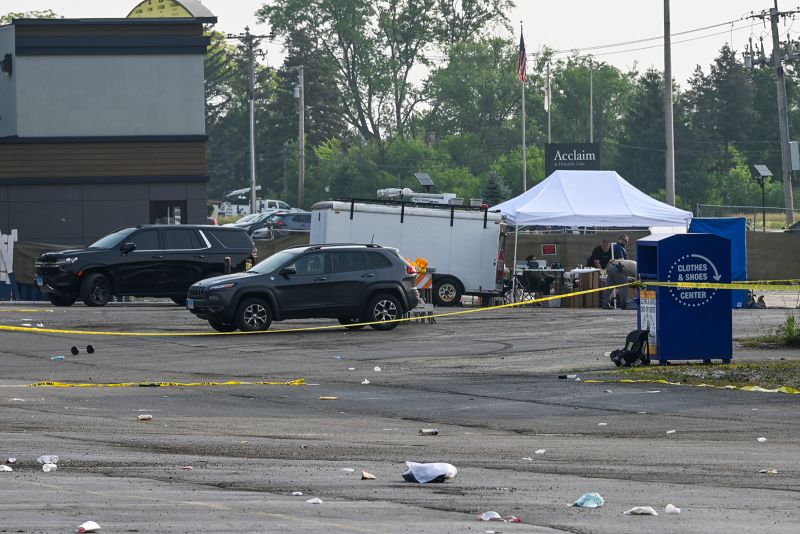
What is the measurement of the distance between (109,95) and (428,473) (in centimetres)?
3584

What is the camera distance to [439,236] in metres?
34.4

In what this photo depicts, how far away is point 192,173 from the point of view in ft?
142

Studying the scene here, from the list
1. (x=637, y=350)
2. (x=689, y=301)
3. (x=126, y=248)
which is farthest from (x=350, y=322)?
→ (x=689, y=301)

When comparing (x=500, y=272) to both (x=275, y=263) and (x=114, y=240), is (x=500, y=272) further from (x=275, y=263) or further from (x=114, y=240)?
(x=275, y=263)

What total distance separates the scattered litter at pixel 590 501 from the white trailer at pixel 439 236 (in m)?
25.6

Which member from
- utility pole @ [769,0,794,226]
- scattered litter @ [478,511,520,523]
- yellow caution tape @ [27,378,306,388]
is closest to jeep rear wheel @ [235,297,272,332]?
yellow caution tape @ [27,378,306,388]

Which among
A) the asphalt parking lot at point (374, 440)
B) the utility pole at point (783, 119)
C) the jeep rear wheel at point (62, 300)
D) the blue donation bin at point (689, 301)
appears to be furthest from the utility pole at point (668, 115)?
the blue donation bin at point (689, 301)

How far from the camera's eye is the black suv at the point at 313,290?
2467cm

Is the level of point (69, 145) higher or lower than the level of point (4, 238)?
higher

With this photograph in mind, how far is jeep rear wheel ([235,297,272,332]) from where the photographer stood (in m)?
24.8

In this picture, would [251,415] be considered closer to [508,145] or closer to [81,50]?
[81,50]

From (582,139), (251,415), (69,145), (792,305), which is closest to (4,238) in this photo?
(69,145)

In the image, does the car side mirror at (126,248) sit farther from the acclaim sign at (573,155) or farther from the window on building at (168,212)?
the acclaim sign at (573,155)

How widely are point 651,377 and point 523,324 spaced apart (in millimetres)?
10371
